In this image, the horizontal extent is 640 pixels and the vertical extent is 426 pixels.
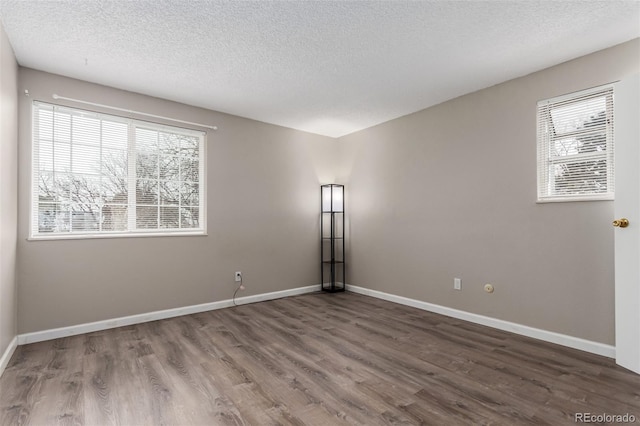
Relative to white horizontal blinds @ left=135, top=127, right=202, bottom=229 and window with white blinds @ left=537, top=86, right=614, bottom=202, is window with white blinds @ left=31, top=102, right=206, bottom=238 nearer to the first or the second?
white horizontal blinds @ left=135, top=127, right=202, bottom=229

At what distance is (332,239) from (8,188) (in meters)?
3.69

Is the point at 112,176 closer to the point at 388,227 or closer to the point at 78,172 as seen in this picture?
the point at 78,172

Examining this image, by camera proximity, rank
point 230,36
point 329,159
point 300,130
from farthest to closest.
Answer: point 329,159, point 300,130, point 230,36

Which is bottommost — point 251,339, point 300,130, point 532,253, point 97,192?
point 251,339

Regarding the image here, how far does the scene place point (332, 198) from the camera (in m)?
5.02

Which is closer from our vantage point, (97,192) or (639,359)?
(639,359)

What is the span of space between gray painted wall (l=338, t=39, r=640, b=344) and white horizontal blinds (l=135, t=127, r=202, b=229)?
93.6 inches

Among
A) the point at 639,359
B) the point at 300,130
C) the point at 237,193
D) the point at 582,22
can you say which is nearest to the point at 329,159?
the point at 300,130

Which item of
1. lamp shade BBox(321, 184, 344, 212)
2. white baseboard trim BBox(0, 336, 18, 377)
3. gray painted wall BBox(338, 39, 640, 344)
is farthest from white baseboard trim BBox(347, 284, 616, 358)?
white baseboard trim BBox(0, 336, 18, 377)

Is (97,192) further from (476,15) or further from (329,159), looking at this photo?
(476,15)

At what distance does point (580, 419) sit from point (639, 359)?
3.11ft

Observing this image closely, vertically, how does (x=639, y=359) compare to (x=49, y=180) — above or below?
below

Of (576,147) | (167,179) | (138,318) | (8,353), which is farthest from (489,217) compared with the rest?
(8,353)

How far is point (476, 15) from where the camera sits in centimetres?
220
